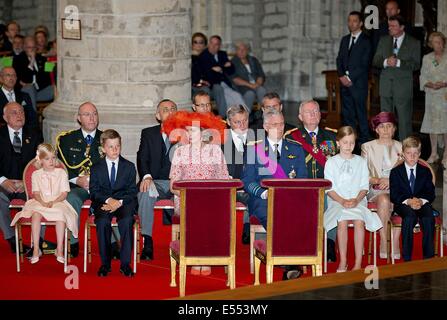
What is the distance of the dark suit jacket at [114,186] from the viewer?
1200cm

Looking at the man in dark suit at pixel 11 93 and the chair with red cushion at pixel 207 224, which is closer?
the chair with red cushion at pixel 207 224

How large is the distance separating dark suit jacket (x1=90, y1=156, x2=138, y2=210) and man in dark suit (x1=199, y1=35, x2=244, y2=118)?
24.0 feet

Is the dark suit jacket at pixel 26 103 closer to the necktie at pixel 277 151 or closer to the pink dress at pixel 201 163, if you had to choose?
the pink dress at pixel 201 163

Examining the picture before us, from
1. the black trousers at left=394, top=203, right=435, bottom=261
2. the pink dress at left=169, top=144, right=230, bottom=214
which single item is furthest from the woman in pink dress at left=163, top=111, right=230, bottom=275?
the black trousers at left=394, top=203, right=435, bottom=261

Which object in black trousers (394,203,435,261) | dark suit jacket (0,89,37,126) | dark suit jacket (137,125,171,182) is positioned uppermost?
dark suit jacket (0,89,37,126)

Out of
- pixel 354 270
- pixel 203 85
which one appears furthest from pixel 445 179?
pixel 203 85

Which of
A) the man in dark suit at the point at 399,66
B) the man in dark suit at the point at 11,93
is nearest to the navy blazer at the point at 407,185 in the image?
the man in dark suit at the point at 11,93

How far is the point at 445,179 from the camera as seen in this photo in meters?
13.1

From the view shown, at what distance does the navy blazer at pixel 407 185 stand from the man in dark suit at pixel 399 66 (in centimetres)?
512

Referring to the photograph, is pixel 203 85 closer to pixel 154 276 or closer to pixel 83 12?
pixel 83 12

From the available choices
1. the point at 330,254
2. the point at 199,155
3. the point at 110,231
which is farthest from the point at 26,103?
the point at 330,254

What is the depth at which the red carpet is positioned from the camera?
36.1 ft

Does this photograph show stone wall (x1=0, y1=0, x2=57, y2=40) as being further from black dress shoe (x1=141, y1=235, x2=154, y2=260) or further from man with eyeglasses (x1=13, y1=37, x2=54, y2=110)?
black dress shoe (x1=141, y1=235, x2=154, y2=260)
